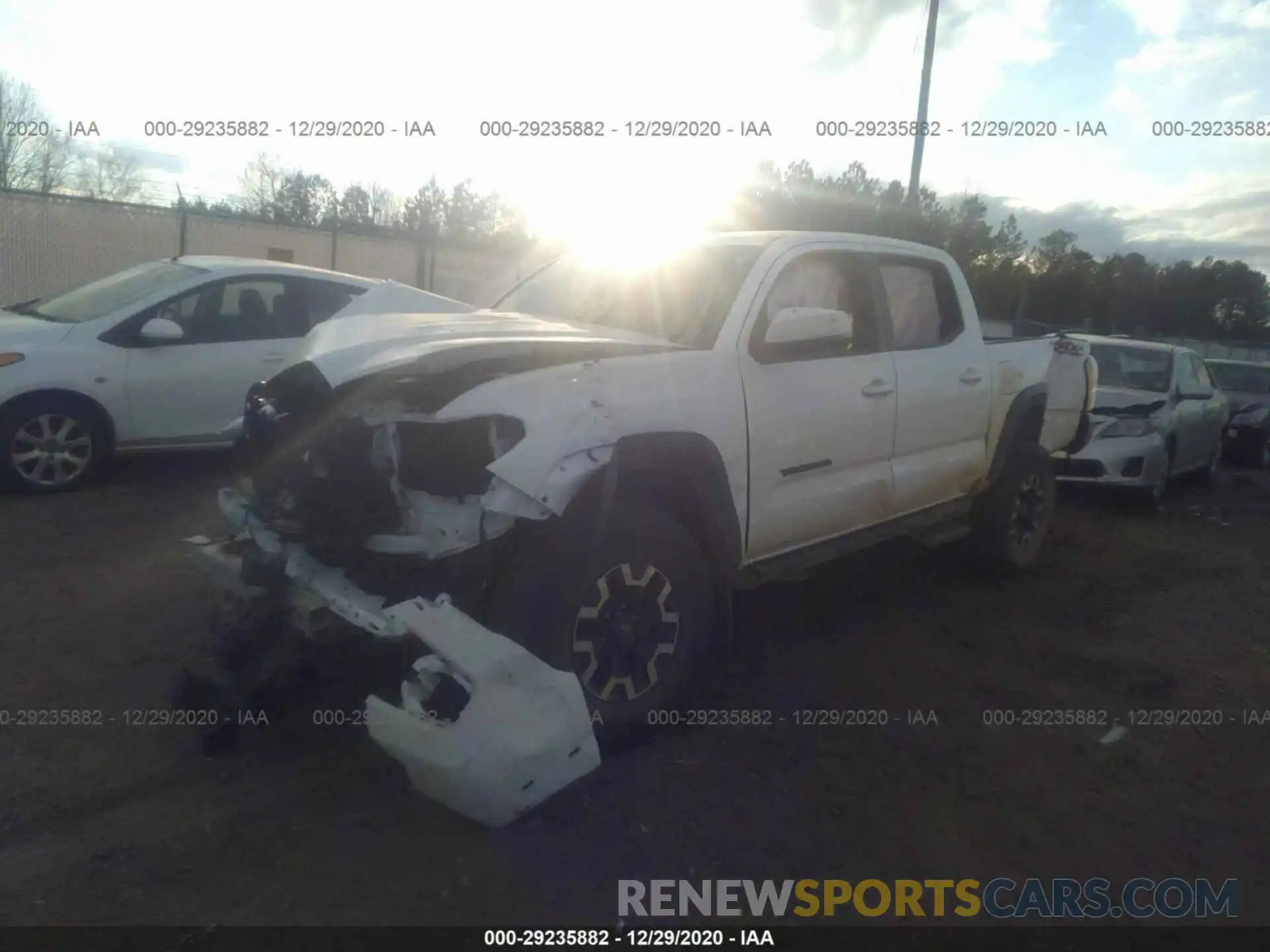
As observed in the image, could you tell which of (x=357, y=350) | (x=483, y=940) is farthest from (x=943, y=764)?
(x=357, y=350)

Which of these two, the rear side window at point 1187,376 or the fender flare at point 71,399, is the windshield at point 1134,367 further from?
the fender flare at point 71,399

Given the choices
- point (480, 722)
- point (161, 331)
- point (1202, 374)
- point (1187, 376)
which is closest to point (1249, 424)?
A: point (1202, 374)

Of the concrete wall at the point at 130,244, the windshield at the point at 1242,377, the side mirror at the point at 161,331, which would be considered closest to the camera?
the side mirror at the point at 161,331

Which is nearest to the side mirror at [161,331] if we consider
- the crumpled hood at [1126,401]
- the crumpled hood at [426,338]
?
the crumpled hood at [426,338]

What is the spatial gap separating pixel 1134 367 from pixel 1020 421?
502 cm

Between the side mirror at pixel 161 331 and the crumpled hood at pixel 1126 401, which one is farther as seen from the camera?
the crumpled hood at pixel 1126 401

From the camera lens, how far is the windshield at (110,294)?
7215 millimetres

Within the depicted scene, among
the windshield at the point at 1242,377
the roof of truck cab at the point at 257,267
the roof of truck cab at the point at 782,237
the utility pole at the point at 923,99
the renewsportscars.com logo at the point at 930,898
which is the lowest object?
the renewsportscars.com logo at the point at 930,898

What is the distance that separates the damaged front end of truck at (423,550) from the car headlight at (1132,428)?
7.22 meters

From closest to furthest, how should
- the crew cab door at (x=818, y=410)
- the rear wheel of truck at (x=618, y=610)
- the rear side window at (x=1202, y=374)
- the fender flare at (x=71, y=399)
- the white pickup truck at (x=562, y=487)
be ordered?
the white pickup truck at (x=562, y=487)
the rear wheel of truck at (x=618, y=610)
the crew cab door at (x=818, y=410)
the fender flare at (x=71, y=399)
the rear side window at (x=1202, y=374)

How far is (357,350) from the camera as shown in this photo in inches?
148

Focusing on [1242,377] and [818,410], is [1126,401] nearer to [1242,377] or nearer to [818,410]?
[818,410]

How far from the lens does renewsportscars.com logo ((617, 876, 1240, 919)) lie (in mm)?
2992

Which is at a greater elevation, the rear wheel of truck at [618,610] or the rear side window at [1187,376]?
→ the rear side window at [1187,376]
